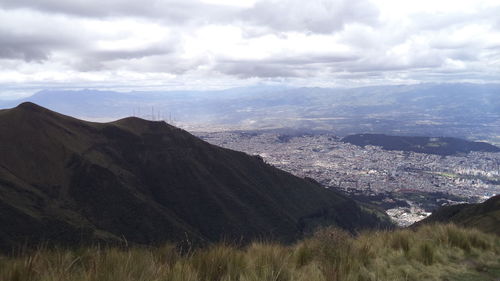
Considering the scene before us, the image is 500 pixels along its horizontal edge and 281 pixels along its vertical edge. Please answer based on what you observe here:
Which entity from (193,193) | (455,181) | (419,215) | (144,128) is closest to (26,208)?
(193,193)

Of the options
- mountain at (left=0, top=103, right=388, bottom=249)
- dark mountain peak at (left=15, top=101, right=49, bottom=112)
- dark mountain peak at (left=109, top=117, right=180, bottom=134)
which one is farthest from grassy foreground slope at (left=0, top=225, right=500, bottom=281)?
dark mountain peak at (left=109, top=117, right=180, bottom=134)

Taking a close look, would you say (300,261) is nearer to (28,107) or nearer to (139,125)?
(28,107)

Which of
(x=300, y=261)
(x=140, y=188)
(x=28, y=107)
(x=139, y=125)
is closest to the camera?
(x=300, y=261)

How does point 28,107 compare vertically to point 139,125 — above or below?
above

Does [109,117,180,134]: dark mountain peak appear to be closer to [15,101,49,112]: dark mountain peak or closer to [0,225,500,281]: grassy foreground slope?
[15,101,49,112]: dark mountain peak

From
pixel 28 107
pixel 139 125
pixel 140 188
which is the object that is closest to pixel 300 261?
pixel 140 188

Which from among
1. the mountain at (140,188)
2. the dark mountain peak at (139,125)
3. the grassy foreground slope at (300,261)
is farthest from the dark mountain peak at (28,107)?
the grassy foreground slope at (300,261)

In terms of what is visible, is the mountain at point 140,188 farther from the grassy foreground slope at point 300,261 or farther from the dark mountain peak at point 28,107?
the grassy foreground slope at point 300,261
